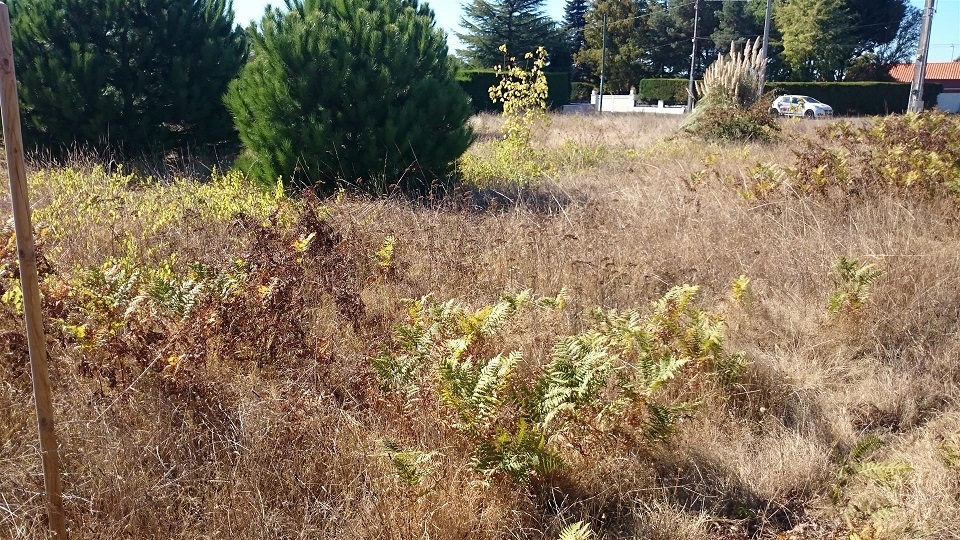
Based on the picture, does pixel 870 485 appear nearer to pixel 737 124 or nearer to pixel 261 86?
pixel 261 86

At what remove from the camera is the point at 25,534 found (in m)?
2.11

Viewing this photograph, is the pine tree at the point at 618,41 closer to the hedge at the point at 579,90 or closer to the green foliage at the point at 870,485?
the hedge at the point at 579,90

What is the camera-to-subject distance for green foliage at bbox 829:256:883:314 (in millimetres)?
3889

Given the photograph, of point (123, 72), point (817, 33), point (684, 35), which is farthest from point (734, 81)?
point (684, 35)

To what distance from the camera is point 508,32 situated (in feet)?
141

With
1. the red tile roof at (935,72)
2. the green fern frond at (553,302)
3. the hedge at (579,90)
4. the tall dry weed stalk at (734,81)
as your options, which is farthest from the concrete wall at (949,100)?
the green fern frond at (553,302)

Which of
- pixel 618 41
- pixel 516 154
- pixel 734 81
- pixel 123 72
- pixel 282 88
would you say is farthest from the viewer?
pixel 618 41

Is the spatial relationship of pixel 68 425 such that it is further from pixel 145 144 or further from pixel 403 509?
pixel 145 144

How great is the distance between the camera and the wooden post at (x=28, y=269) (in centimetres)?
185

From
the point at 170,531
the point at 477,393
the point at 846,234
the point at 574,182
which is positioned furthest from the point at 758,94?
the point at 170,531

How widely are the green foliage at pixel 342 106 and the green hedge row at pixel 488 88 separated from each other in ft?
54.6

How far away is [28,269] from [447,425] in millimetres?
1471

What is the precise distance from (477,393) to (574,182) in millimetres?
5537

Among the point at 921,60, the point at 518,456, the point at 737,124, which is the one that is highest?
the point at 921,60
